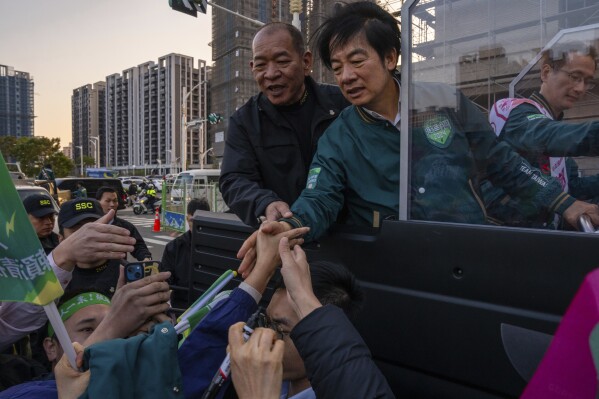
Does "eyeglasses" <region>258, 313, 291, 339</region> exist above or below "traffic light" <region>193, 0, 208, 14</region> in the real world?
below

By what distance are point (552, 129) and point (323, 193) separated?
0.78m

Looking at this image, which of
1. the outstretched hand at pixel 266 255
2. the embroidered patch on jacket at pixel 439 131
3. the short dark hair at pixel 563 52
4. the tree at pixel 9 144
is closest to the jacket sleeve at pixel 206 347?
the outstretched hand at pixel 266 255

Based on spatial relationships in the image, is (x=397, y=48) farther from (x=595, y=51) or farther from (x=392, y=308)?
(x=392, y=308)

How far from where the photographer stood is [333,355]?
4.13ft

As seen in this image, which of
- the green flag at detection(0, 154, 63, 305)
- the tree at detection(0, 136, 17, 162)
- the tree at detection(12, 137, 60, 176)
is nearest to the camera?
the green flag at detection(0, 154, 63, 305)

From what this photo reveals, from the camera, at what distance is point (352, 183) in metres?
1.81

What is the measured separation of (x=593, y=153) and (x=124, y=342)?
137 centimetres

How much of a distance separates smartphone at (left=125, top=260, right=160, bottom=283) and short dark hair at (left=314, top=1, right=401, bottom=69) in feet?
3.50

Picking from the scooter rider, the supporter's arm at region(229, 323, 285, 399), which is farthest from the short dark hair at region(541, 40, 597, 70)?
the scooter rider

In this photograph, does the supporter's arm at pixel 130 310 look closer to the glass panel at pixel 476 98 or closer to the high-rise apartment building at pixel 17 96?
the glass panel at pixel 476 98

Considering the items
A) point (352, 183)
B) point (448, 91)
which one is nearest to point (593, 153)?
point (448, 91)

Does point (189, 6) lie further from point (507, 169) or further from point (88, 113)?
point (88, 113)

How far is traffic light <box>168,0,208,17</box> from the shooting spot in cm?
917

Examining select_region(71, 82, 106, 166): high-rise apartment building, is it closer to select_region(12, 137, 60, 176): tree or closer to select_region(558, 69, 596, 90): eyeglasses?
select_region(12, 137, 60, 176): tree
